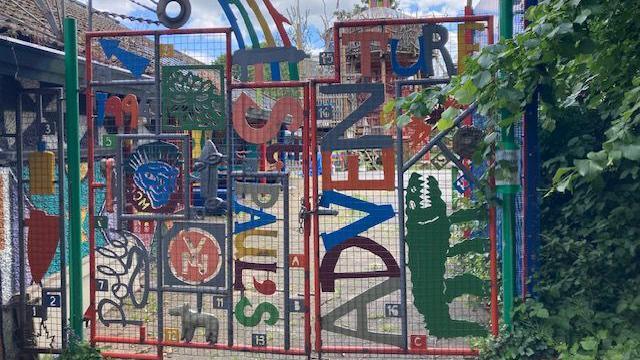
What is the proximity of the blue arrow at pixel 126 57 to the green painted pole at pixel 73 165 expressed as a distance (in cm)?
23

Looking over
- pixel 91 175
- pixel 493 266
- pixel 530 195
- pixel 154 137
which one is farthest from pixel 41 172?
pixel 530 195

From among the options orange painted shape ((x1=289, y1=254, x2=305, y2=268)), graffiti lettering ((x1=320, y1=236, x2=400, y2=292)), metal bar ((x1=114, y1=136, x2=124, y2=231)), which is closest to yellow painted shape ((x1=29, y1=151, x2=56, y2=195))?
metal bar ((x1=114, y1=136, x2=124, y2=231))

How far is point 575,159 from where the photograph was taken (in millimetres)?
4113

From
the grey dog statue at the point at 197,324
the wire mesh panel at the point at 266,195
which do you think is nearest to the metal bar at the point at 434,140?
the wire mesh panel at the point at 266,195

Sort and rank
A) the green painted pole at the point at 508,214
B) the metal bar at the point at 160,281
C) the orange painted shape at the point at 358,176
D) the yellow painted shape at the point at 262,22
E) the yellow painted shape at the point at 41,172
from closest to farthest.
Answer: the green painted pole at the point at 508,214
the orange painted shape at the point at 358,176
the yellow painted shape at the point at 262,22
the metal bar at the point at 160,281
the yellow painted shape at the point at 41,172

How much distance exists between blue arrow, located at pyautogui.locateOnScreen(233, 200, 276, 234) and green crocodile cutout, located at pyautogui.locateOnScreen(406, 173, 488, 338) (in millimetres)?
1038

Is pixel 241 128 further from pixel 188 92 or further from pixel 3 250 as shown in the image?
pixel 3 250

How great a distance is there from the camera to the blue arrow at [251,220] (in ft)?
15.6

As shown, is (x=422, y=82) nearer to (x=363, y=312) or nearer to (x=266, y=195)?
(x=266, y=195)

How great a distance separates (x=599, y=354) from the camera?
4281 millimetres

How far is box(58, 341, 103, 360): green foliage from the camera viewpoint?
15.8 feet

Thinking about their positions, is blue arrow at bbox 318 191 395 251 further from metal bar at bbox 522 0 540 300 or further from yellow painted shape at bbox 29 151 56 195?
yellow painted shape at bbox 29 151 56 195

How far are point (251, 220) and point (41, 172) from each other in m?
1.68

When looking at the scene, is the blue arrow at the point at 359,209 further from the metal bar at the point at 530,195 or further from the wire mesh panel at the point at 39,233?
the wire mesh panel at the point at 39,233
